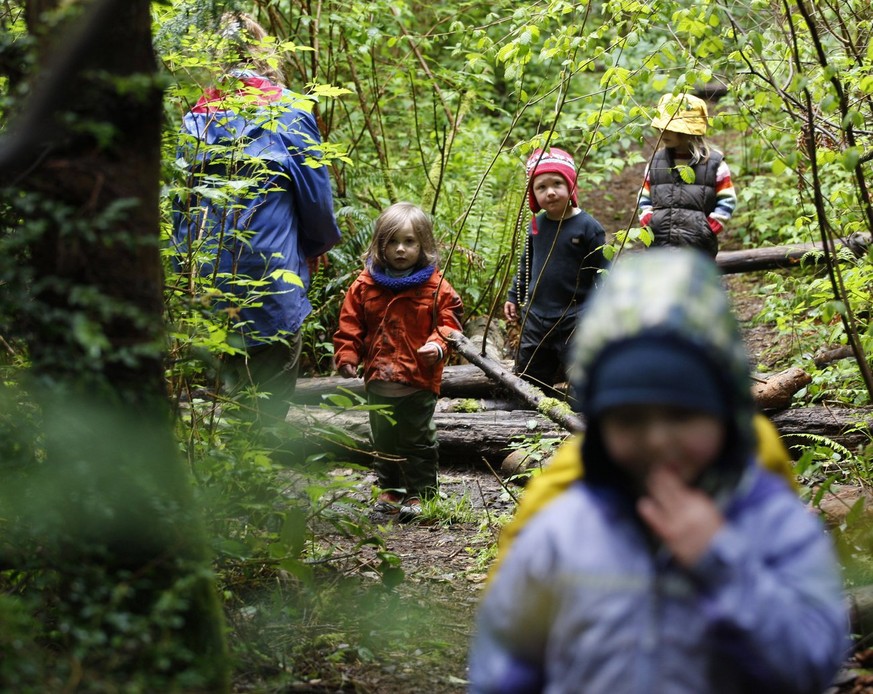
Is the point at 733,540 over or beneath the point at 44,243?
beneath

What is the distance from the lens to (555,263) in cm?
695

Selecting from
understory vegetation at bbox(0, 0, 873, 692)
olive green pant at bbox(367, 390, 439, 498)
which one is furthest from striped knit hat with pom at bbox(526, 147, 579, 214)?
olive green pant at bbox(367, 390, 439, 498)

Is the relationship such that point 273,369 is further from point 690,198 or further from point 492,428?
point 690,198

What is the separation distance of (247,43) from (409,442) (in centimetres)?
268

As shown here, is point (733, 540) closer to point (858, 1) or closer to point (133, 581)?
point (133, 581)

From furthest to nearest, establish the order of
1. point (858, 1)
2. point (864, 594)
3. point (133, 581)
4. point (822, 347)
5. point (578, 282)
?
point (822, 347) → point (578, 282) → point (858, 1) → point (864, 594) → point (133, 581)

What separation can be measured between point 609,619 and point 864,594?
2.44m

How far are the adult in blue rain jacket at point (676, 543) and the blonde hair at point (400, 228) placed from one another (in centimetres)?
416

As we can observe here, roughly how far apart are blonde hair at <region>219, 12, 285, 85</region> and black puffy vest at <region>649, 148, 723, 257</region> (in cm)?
354

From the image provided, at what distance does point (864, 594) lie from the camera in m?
3.55

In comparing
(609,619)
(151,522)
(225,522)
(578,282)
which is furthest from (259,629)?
(578,282)

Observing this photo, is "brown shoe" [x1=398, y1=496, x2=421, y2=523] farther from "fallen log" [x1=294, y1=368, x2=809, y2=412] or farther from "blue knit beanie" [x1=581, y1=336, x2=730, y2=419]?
"blue knit beanie" [x1=581, y1=336, x2=730, y2=419]

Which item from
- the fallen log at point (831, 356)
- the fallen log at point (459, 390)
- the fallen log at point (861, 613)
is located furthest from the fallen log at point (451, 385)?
the fallen log at point (861, 613)

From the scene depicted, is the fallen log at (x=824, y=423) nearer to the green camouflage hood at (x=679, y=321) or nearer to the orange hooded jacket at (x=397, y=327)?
the orange hooded jacket at (x=397, y=327)
